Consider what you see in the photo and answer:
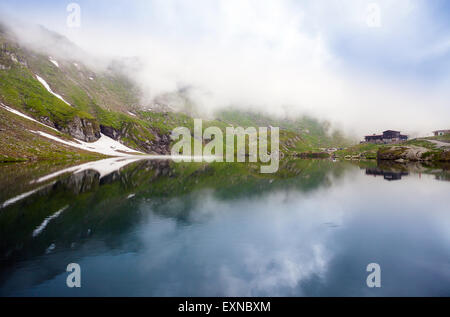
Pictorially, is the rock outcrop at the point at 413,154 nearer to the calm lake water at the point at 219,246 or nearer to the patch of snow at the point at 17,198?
the calm lake water at the point at 219,246

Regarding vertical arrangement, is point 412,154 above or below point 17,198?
above

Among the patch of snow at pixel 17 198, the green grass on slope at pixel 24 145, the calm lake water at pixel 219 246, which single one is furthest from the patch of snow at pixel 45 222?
the green grass on slope at pixel 24 145

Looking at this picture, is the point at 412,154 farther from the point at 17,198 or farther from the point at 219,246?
the point at 17,198

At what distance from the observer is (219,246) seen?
69.8 ft

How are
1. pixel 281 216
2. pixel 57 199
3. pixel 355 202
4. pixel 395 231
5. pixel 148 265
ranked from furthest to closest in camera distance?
pixel 355 202 < pixel 57 199 < pixel 281 216 < pixel 395 231 < pixel 148 265

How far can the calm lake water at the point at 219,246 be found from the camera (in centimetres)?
1505

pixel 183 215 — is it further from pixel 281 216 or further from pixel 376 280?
pixel 376 280

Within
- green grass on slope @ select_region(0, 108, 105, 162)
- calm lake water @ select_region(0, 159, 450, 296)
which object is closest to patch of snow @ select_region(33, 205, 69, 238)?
calm lake water @ select_region(0, 159, 450, 296)

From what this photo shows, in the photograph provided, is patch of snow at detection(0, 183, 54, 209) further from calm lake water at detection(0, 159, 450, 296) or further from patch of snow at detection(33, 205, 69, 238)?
patch of snow at detection(33, 205, 69, 238)

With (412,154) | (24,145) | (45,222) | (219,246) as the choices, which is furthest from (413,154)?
(24,145)

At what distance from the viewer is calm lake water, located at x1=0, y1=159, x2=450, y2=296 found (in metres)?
15.1

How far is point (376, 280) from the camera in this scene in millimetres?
15938
